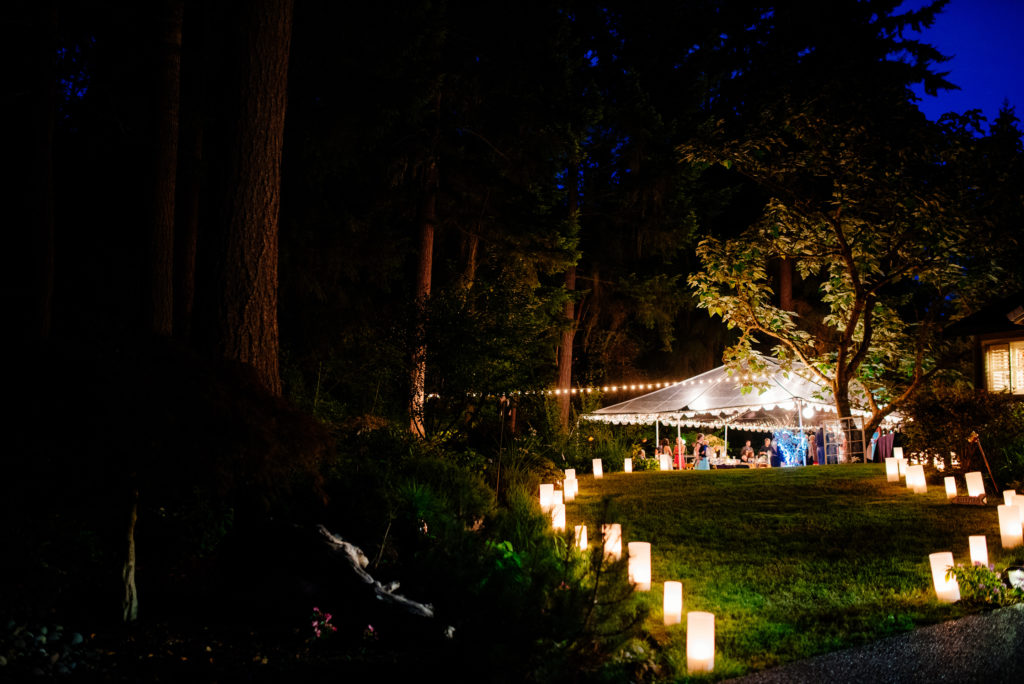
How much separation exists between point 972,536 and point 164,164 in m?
9.69

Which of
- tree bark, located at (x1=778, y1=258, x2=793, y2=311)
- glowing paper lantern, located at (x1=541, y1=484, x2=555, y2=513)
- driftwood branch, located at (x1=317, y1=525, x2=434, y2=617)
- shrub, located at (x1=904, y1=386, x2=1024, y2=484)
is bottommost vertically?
driftwood branch, located at (x1=317, y1=525, x2=434, y2=617)

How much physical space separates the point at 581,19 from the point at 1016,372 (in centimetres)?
1622

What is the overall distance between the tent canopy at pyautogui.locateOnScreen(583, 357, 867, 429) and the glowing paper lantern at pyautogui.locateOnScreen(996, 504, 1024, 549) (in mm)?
8774

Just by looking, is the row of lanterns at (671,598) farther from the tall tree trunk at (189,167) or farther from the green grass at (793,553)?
the tall tree trunk at (189,167)

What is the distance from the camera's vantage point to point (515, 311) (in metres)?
10.1

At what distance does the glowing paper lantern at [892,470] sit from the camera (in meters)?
10.4

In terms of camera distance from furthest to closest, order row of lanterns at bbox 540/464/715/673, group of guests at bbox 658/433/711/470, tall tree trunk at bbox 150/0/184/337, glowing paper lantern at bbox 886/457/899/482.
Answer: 1. group of guests at bbox 658/433/711/470
2. glowing paper lantern at bbox 886/457/899/482
3. tall tree trunk at bbox 150/0/184/337
4. row of lanterns at bbox 540/464/715/673

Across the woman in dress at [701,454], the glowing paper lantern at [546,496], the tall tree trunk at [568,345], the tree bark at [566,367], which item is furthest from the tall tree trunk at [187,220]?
the woman in dress at [701,454]

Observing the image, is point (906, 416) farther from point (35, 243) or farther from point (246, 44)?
point (35, 243)

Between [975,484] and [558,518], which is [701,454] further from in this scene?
[558,518]

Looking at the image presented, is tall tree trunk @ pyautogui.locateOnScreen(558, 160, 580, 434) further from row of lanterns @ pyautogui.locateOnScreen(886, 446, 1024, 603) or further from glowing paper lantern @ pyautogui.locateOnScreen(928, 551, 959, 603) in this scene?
glowing paper lantern @ pyautogui.locateOnScreen(928, 551, 959, 603)

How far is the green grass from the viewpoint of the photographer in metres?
5.07

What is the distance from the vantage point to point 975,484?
340 inches

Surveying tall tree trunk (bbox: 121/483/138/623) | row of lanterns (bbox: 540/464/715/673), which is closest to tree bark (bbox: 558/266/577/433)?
row of lanterns (bbox: 540/464/715/673)
